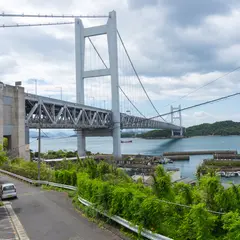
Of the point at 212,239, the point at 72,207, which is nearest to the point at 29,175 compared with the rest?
the point at 72,207

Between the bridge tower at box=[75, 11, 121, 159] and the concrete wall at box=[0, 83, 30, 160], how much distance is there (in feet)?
62.9

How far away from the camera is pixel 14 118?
36531mm

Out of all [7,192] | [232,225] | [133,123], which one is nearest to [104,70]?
[133,123]

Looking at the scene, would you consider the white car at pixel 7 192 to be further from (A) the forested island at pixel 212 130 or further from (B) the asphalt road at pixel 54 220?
(A) the forested island at pixel 212 130

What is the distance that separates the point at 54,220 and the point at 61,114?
3667cm

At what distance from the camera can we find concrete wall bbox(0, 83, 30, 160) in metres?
35.5

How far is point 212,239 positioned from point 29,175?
66.5 ft

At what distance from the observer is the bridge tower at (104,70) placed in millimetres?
52500

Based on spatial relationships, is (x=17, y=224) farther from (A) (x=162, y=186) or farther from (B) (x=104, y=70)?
(B) (x=104, y=70)

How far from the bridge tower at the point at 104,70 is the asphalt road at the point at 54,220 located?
127 feet

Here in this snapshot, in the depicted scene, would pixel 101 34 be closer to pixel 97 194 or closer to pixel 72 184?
pixel 72 184

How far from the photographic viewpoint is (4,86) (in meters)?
35.2

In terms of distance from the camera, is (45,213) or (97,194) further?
(45,213)

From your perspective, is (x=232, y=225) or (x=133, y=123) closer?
(x=232, y=225)
